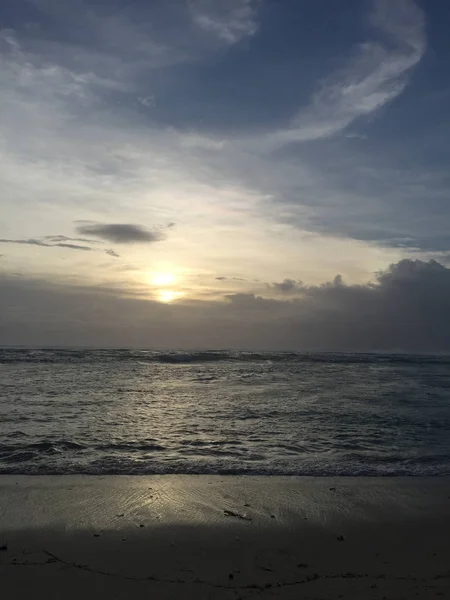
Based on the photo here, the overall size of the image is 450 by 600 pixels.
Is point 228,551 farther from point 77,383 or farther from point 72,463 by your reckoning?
point 77,383

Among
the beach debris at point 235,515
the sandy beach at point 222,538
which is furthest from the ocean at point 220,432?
the beach debris at point 235,515

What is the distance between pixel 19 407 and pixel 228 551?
1235 cm

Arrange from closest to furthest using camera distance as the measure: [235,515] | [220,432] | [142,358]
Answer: [235,515] → [220,432] → [142,358]

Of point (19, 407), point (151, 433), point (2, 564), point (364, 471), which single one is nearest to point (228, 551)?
point (2, 564)

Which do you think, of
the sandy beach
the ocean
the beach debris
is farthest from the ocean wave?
the beach debris

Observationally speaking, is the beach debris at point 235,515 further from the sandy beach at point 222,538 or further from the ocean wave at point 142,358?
the ocean wave at point 142,358

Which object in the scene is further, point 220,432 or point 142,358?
point 142,358

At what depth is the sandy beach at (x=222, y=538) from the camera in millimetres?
4941

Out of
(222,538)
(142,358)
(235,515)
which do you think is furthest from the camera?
(142,358)

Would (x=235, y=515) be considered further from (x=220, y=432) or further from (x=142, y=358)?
(x=142, y=358)

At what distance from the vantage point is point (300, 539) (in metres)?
6.23

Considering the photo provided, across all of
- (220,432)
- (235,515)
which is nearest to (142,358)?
(220,432)

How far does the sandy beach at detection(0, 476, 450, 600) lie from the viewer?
4.94 m

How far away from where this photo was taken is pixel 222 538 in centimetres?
619
